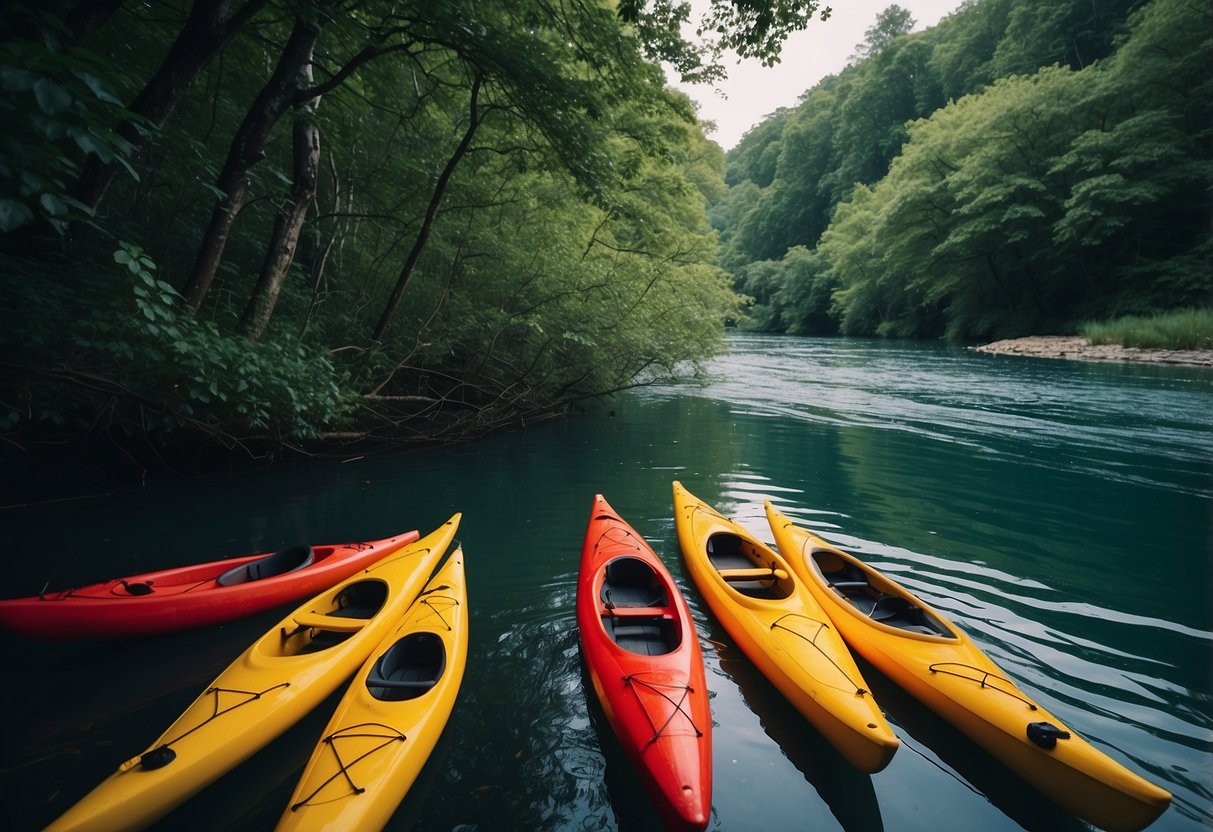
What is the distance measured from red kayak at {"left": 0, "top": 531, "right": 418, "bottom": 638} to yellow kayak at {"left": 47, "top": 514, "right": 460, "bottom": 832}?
1.54 ft

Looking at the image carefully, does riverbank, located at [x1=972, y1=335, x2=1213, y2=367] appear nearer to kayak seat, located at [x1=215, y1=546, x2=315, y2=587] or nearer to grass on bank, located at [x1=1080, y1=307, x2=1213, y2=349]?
grass on bank, located at [x1=1080, y1=307, x2=1213, y2=349]

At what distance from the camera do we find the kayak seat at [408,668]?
9.06ft

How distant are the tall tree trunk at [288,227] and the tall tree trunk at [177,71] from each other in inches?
56.4

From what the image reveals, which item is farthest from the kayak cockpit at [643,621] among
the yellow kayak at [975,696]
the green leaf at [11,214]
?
the green leaf at [11,214]

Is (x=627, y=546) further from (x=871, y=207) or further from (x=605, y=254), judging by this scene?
(x=871, y=207)

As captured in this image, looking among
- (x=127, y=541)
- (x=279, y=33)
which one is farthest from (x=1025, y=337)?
(x=127, y=541)

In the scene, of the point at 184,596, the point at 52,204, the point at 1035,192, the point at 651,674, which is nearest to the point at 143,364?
the point at 184,596

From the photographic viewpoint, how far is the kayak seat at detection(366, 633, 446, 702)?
2.76 m

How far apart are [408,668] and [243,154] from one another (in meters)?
5.52

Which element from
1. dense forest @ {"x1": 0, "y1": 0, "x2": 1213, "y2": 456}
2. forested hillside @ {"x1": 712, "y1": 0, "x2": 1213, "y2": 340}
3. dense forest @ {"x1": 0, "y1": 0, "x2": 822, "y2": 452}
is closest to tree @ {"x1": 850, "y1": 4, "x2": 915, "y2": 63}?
forested hillside @ {"x1": 712, "y1": 0, "x2": 1213, "y2": 340}

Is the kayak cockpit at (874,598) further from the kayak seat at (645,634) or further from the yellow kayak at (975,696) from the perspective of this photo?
the kayak seat at (645,634)

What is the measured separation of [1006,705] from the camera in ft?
8.51

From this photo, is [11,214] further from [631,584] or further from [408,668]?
[631,584]

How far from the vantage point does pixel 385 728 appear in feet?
8.01
